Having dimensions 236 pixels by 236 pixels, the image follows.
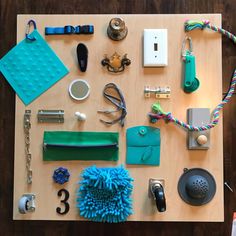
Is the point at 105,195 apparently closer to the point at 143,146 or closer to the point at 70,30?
the point at 143,146

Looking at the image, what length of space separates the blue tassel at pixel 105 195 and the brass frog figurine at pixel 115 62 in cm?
28

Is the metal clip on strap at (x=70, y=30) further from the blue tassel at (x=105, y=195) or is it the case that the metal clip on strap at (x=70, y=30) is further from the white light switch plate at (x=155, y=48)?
the blue tassel at (x=105, y=195)

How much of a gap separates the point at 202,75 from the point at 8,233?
77 cm

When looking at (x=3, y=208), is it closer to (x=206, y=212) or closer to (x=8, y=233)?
(x=8, y=233)

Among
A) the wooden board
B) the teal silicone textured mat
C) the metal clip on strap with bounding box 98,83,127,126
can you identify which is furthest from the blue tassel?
the teal silicone textured mat

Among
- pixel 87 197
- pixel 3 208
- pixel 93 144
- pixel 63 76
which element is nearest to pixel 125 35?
pixel 63 76

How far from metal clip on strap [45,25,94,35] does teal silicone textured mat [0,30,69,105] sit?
35mm

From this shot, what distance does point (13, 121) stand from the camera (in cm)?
88

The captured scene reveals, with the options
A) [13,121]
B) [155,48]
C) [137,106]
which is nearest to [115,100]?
[137,106]

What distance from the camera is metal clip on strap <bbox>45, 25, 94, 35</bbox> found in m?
0.79

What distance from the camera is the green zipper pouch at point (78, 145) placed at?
0.78 meters

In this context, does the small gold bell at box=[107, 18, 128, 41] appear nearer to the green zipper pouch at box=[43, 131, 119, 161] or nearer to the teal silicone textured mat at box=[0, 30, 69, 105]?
the teal silicone textured mat at box=[0, 30, 69, 105]

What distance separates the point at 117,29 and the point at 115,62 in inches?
3.5

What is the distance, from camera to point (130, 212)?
76 cm
